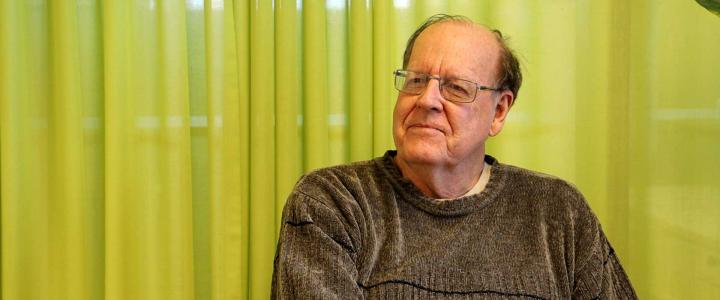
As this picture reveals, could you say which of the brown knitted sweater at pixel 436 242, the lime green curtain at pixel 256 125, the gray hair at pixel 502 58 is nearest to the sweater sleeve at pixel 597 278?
the brown knitted sweater at pixel 436 242

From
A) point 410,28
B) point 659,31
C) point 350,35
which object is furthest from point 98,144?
point 659,31

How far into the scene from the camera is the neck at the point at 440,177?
4.76 feet

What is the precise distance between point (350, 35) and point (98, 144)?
0.68 meters

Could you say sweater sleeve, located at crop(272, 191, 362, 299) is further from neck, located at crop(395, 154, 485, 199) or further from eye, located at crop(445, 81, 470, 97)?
eye, located at crop(445, 81, 470, 97)

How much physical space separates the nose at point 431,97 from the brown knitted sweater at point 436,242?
0.54 ft

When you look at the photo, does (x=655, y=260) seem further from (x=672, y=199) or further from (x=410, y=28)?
(x=410, y=28)

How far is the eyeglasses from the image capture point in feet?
4.63

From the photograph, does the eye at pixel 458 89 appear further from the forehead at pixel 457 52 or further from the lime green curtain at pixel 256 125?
the lime green curtain at pixel 256 125

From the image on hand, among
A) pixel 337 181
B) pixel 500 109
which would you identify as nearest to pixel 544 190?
pixel 500 109

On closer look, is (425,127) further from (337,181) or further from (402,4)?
(402,4)

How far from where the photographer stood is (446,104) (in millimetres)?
1404

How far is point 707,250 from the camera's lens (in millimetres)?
1940

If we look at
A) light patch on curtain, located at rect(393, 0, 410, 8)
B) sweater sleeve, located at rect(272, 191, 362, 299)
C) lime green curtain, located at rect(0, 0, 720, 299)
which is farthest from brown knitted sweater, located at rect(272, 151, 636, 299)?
light patch on curtain, located at rect(393, 0, 410, 8)

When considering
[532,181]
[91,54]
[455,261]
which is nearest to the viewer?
[455,261]
